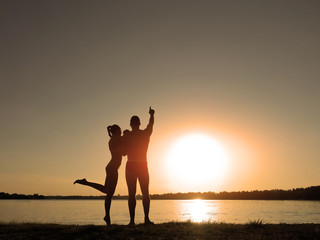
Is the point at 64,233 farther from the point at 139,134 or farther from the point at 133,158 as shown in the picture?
the point at 139,134

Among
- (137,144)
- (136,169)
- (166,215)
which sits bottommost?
(166,215)

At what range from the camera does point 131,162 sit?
Result: 995 cm

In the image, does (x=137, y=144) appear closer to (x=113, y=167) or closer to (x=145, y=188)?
(x=113, y=167)

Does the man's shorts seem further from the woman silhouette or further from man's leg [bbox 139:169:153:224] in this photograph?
the woman silhouette

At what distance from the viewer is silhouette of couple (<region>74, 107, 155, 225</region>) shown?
9.93 metres

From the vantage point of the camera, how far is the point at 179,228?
340 inches

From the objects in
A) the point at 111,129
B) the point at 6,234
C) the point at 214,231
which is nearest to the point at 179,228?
the point at 214,231

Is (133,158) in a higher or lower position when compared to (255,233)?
higher

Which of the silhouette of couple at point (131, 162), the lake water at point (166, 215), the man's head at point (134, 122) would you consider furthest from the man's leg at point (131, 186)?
the lake water at point (166, 215)

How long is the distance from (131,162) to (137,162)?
19 centimetres

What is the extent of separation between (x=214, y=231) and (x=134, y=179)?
298 centimetres

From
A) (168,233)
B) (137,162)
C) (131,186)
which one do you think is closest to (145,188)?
(131,186)

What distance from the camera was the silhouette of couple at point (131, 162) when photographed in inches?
391

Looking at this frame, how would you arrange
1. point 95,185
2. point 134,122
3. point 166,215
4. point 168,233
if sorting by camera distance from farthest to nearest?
point 166,215, point 95,185, point 134,122, point 168,233
